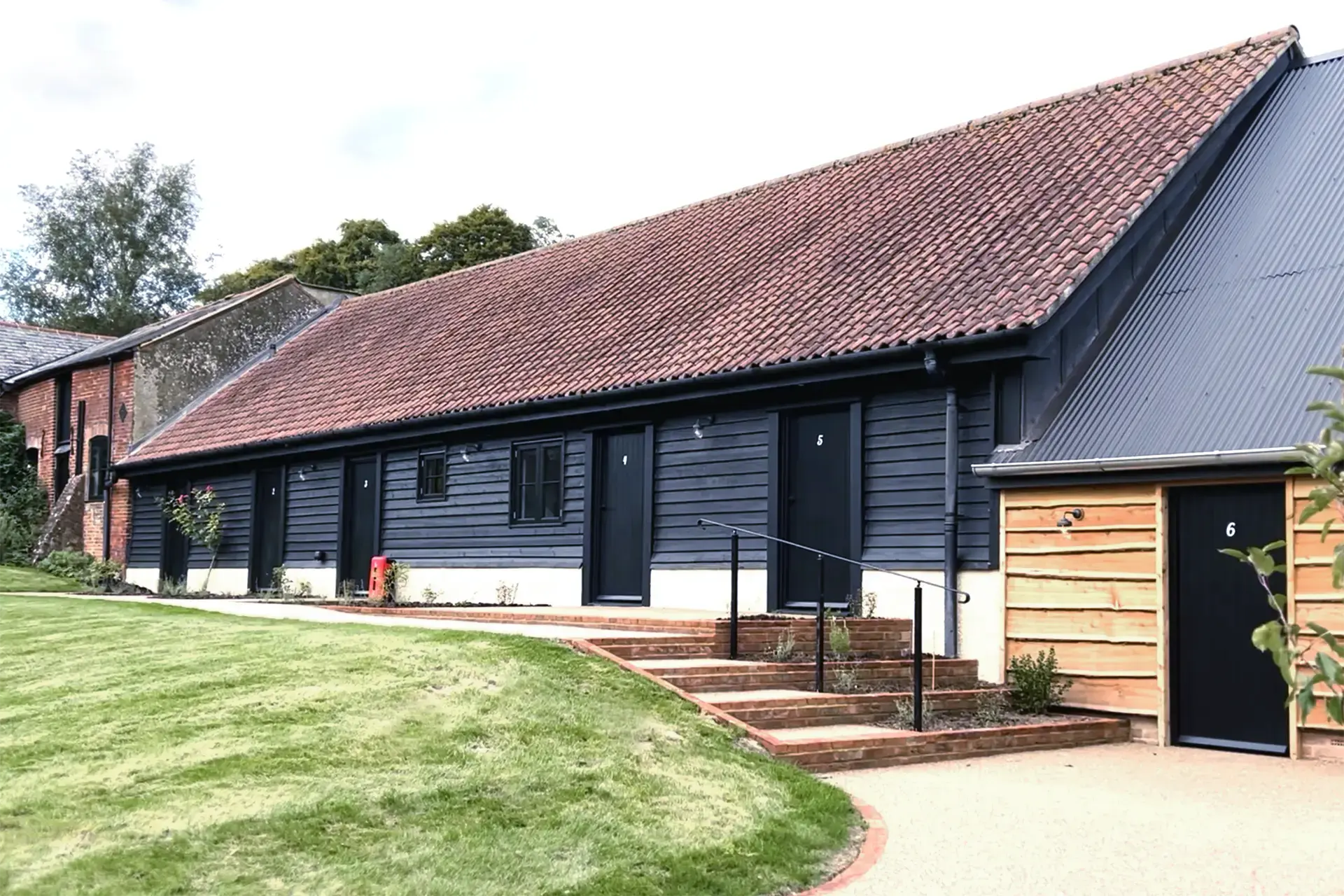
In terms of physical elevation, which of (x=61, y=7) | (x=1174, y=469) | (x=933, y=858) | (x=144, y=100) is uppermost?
(x=144, y=100)

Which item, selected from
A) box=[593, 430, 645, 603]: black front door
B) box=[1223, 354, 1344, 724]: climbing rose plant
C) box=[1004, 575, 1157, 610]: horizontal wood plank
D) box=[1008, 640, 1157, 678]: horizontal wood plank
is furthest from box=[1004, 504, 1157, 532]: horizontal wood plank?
box=[1223, 354, 1344, 724]: climbing rose plant

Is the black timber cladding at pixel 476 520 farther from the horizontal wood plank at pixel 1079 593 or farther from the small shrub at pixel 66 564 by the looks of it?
the small shrub at pixel 66 564

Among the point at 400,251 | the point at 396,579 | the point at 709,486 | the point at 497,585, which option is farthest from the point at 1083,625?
the point at 400,251

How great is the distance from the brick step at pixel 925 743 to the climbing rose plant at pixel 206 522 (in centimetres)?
1552

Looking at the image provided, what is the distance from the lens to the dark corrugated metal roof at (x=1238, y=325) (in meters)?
10.0

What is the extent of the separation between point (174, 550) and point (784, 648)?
16.2 m

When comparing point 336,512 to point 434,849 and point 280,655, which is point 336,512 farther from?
point 434,849

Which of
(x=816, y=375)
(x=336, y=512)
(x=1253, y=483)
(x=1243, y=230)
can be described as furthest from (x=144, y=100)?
(x=1253, y=483)

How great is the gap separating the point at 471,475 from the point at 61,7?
731 centimetres

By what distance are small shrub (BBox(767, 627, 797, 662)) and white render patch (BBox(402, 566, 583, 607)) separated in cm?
484

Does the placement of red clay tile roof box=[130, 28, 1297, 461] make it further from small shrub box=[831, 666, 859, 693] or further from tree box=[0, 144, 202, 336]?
tree box=[0, 144, 202, 336]

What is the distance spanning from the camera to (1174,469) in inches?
388

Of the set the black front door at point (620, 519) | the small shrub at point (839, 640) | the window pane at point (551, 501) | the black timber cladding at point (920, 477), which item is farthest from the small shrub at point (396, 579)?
the small shrub at point (839, 640)

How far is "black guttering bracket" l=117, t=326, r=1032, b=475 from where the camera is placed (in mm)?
11320
